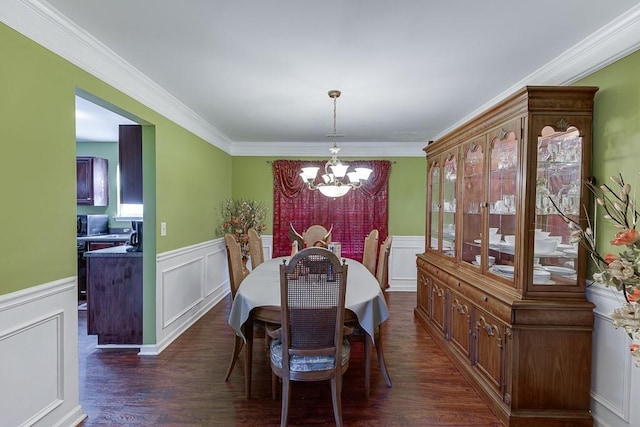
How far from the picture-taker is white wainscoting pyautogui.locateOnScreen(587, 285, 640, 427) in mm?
1758

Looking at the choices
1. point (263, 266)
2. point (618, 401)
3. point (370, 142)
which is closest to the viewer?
point (618, 401)

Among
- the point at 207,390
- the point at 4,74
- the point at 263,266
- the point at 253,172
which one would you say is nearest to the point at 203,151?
the point at 253,172

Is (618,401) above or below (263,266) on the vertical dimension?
below

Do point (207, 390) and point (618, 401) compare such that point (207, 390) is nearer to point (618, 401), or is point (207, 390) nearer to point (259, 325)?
point (259, 325)

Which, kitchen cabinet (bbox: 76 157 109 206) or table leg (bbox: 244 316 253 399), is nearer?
table leg (bbox: 244 316 253 399)

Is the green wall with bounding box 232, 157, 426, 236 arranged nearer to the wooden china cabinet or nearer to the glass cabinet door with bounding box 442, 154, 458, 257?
the glass cabinet door with bounding box 442, 154, 458, 257

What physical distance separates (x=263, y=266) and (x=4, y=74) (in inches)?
93.0

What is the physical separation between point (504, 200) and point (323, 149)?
3353 mm

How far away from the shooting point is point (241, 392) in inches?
92.7

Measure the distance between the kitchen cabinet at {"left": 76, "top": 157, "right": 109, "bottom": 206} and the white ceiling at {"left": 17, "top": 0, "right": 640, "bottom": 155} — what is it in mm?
2789

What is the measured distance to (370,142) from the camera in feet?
16.8

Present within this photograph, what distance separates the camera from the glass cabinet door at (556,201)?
79.5 inches

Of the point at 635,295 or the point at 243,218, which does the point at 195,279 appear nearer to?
the point at 243,218

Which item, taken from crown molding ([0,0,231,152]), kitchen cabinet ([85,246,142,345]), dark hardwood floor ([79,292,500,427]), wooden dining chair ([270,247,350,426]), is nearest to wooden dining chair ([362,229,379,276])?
dark hardwood floor ([79,292,500,427])
